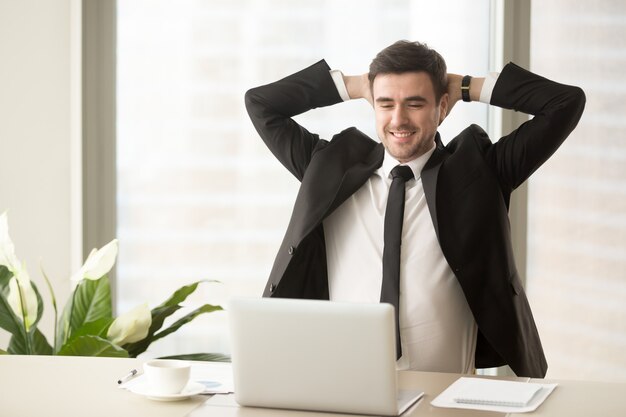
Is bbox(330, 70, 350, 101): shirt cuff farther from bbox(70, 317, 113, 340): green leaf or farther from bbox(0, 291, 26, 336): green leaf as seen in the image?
bbox(0, 291, 26, 336): green leaf

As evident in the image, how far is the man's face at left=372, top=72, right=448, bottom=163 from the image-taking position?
2795mm

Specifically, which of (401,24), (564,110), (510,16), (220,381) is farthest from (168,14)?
(220,381)

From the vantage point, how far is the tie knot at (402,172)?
111 inches

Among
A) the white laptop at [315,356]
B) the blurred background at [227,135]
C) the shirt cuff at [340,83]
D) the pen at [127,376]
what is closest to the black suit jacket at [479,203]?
the shirt cuff at [340,83]

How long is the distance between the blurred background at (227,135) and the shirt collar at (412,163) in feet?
3.59

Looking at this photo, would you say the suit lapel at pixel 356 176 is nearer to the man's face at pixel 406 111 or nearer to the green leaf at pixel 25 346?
the man's face at pixel 406 111

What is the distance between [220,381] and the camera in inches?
85.0

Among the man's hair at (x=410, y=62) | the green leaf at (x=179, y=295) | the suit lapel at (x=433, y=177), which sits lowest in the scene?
the green leaf at (x=179, y=295)

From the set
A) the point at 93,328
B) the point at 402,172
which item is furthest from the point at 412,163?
the point at 93,328

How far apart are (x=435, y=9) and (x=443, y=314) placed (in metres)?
1.73

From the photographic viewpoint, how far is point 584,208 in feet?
12.9

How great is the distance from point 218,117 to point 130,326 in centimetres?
137

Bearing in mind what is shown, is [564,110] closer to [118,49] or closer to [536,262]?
[536,262]

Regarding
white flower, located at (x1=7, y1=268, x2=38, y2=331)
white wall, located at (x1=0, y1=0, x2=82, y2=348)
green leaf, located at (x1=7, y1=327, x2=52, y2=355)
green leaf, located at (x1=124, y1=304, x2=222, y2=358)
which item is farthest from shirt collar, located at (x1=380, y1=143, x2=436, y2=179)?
white wall, located at (x1=0, y1=0, x2=82, y2=348)
